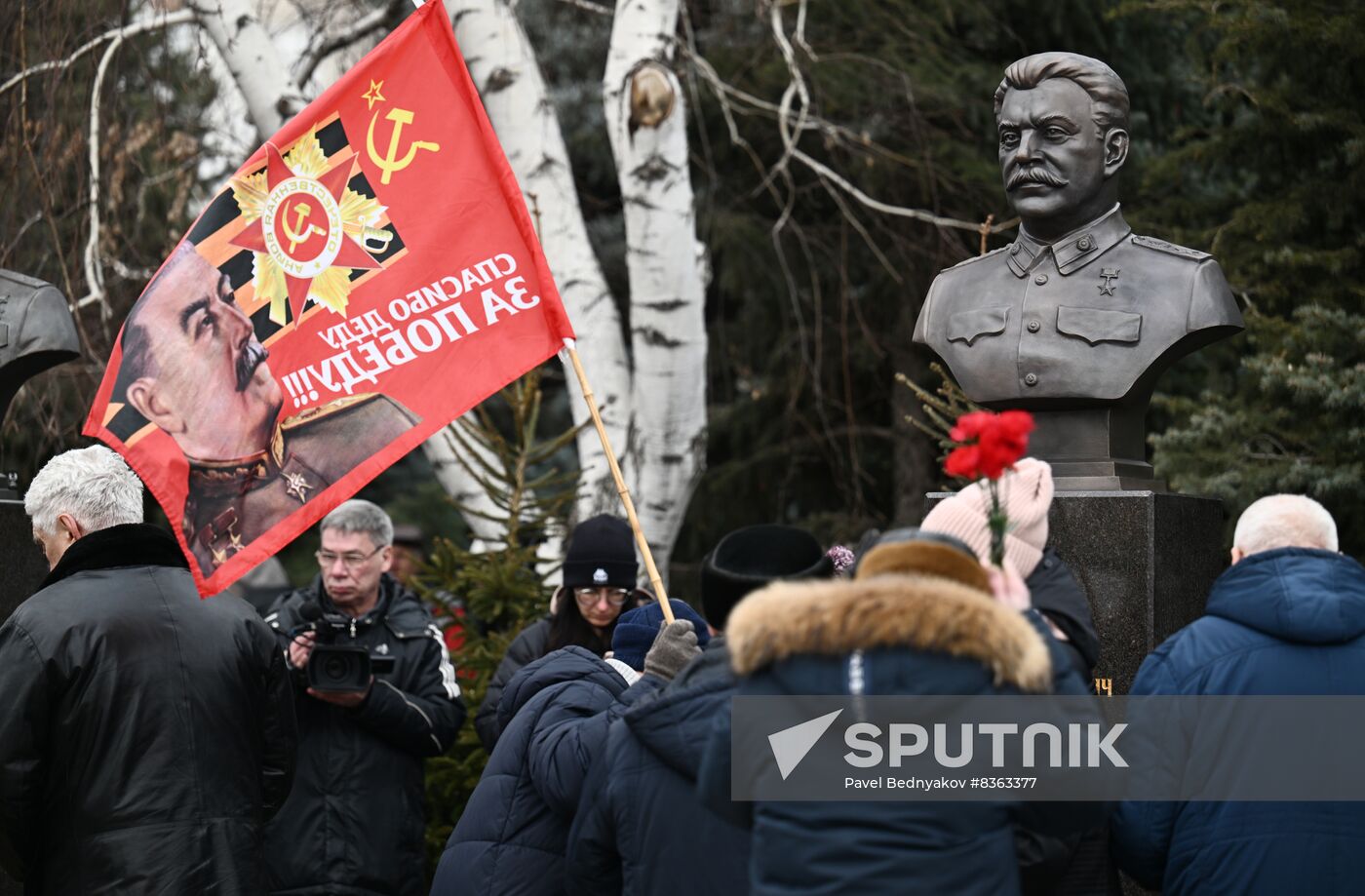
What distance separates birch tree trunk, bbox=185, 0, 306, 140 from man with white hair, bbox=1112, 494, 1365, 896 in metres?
6.41

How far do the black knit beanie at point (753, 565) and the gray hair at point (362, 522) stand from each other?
2510mm

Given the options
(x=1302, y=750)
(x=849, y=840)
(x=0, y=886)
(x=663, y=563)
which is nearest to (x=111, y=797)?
(x=0, y=886)

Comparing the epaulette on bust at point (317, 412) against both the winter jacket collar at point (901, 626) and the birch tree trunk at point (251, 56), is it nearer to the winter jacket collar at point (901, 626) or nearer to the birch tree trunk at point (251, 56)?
the winter jacket collar at point (901, 626)

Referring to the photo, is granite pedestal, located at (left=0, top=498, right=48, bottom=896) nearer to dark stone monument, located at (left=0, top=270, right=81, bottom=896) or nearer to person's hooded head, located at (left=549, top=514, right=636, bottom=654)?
dark stone monument, located at (left=0, top=270, right=81, bottom=896)

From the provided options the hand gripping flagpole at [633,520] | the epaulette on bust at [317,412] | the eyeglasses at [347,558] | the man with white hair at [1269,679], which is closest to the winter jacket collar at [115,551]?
the epaulette on bust at [317,412]

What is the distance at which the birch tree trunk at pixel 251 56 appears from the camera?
8.97m

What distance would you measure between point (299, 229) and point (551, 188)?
13.3ft

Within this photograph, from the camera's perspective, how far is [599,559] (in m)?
5.82

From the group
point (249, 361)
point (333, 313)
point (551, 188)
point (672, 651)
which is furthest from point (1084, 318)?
point (551, 188)

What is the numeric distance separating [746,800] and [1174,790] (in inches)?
46.7

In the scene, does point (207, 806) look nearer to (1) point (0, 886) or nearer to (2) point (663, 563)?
(1) point (0, 886)

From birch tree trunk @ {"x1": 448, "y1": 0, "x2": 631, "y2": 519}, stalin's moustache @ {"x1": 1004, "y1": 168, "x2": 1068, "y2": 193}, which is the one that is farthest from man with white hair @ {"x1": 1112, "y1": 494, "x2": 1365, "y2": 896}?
birch tree trunk @ {"x1": 448, "y1": 0, "x2": 631, "y2": 519}

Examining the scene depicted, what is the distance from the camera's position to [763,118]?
12453 millimetres

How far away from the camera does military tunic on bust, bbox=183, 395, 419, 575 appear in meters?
4.94
